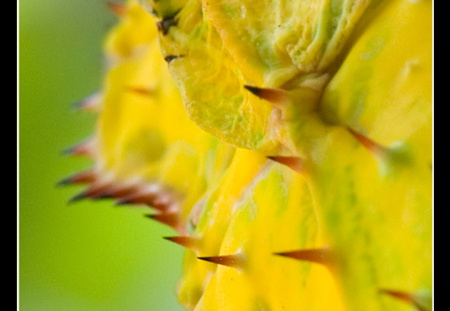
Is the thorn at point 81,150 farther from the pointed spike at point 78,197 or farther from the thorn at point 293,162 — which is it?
the thorn at point 293,162

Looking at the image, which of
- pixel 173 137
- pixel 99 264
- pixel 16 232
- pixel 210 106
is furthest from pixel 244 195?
pixel 16 232

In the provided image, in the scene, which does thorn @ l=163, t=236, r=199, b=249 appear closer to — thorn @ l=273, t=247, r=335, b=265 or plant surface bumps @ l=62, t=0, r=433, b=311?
plant surface bumps @ l=62, t=0, r=433, b=311

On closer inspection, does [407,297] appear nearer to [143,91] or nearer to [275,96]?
[275,96]

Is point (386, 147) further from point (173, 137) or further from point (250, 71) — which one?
point (173, 137)

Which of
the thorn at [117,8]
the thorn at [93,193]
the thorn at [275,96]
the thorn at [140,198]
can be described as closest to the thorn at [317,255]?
the thorn at [275,96]

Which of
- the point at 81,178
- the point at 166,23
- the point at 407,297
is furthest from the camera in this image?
the point at 81,178

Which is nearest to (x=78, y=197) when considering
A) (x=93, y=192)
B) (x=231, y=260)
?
(x=93, y=192)

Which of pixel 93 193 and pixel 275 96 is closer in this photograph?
pixel 275 96

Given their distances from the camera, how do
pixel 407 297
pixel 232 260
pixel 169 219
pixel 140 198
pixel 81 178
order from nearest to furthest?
pixel 407 297, pixel 232 260, pixel 169 219, pixel 140 198, pixel 81 178
